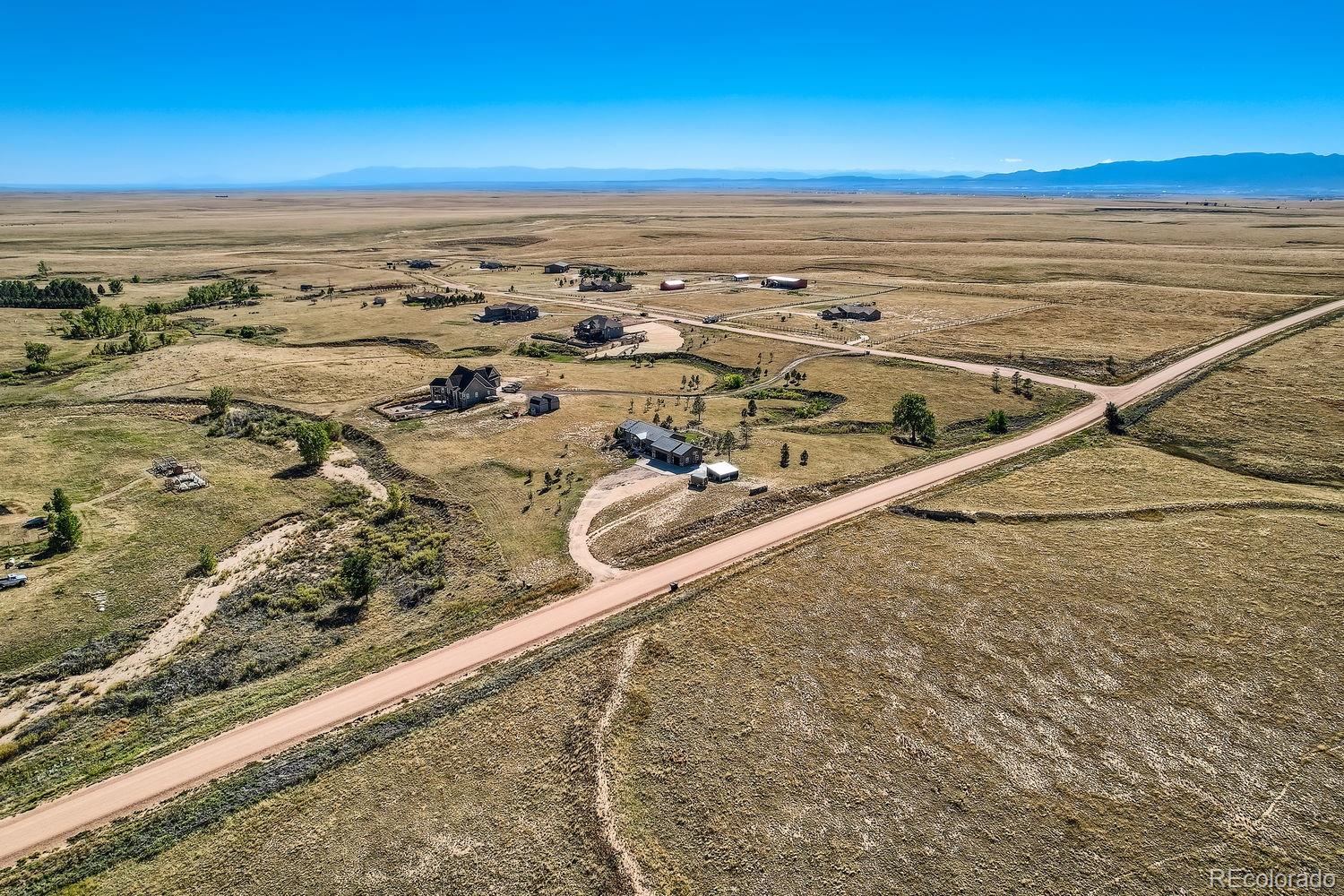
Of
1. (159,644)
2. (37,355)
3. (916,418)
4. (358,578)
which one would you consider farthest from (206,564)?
(37,355)

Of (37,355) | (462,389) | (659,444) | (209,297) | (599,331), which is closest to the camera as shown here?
(659,444)

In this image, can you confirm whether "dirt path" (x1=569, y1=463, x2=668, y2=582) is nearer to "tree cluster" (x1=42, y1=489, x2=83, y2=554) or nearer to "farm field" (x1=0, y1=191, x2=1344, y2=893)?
"farm field" (x1=0, y1=191, x2=1344, y2=893)

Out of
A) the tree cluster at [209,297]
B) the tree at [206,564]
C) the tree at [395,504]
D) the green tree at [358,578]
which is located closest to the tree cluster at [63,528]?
the tree at [206,564]

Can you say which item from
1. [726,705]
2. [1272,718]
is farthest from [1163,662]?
[726,705]

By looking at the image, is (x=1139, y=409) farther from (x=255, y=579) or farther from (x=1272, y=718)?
(x=255, y=579)

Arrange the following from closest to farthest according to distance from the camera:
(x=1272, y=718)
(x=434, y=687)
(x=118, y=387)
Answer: (x=1272, y=718) → (x=434, y=687) → (x=118, y=387)

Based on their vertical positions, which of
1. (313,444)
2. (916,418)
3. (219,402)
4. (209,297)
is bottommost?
(313,444)

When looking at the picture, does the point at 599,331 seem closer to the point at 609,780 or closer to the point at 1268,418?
the point at 609,780
